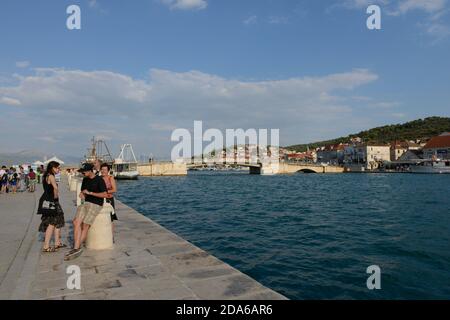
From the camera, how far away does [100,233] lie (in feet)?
24.9

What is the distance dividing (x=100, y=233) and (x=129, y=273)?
2.12m

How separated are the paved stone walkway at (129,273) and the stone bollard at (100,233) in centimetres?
22

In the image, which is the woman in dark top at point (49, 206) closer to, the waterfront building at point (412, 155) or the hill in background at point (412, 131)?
the waterfront building at point (412, 155)

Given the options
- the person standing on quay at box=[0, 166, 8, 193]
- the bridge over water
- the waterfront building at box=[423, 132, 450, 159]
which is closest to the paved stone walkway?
the person standing on quay at box=[0, 166, 8, 193]

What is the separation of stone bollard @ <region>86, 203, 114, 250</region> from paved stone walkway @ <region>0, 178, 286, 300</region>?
0.22 meters

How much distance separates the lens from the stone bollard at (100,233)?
7574 mm

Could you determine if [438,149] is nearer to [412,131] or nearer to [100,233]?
[412,131]

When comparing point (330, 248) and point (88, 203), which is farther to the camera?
point (330, 248)

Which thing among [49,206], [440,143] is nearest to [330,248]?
[49,206]

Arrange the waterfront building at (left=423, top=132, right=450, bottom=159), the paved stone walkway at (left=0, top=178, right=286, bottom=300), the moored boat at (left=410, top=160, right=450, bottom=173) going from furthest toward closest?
the waterfront building at (left=423, top=132, right=450, bottom=159) → the moored boat at (left=410, top=160, right=450, bottom=173) → the paved stone walkway at (left=0, top=178, right=286, bottom=300)

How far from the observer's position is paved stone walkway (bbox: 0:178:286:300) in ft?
15.9

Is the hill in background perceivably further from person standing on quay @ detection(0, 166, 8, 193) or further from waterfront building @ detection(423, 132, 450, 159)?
person standing on quay @ detection(0, 166, 8, 193)

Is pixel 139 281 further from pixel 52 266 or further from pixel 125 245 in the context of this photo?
pixel 125 245
